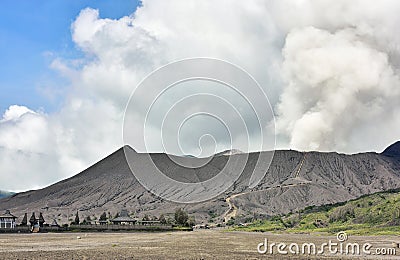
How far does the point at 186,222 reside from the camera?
15050 cm

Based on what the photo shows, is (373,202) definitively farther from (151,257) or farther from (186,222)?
(151,257)

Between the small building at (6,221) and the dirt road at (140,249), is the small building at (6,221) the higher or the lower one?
the higher one

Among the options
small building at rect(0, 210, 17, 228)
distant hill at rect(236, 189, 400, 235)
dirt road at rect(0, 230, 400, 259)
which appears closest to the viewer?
dirt road at rect(0, 230, 400, 259)

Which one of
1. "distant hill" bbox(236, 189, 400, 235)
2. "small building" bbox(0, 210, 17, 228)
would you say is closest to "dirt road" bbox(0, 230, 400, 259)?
"distant hill" bbox(236, 189, 400, 235)

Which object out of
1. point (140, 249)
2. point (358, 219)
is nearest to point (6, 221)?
point (358, 219)

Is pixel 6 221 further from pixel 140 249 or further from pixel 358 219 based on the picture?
pixel 140 249

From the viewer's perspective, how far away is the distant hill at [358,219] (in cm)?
11318

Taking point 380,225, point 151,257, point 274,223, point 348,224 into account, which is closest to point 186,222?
point 274,223

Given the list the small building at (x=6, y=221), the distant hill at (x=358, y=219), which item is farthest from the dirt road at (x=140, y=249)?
the small building at (x=6, y=221)

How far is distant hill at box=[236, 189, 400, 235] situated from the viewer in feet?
371

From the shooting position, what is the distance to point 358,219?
134000 mm

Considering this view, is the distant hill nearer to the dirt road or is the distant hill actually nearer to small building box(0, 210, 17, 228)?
the dirt road

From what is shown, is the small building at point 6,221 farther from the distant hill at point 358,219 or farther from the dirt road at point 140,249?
the distant hill at point 358,219

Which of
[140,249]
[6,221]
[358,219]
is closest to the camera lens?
[140,249]
